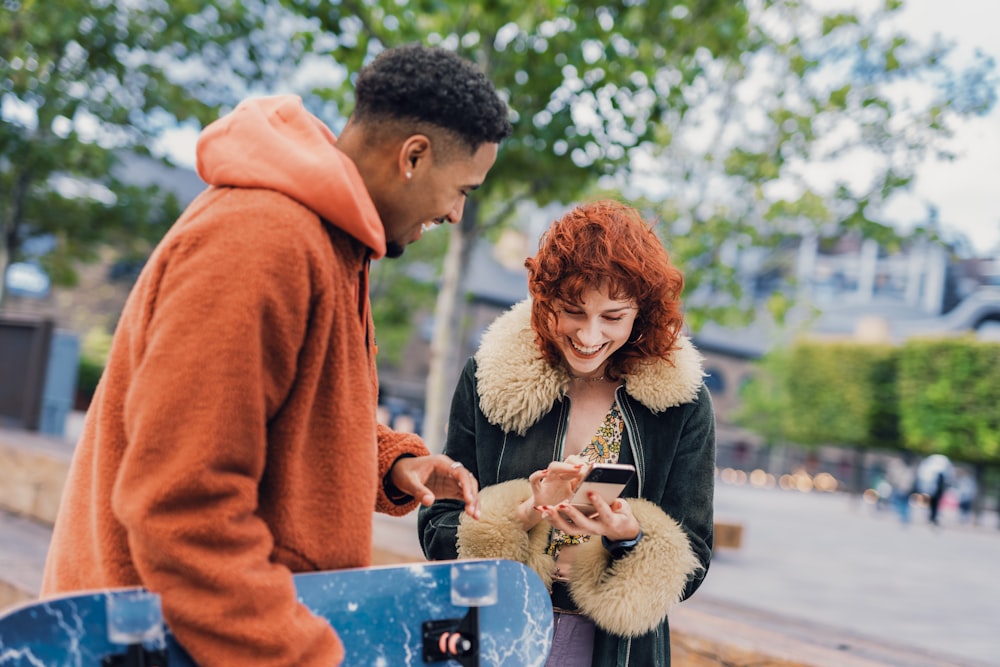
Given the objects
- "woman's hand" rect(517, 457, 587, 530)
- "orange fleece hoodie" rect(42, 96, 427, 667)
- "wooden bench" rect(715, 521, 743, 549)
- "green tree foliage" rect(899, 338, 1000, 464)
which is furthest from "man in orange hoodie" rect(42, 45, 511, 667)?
"green tree foliage" rect(899, 338, 1000, 464)

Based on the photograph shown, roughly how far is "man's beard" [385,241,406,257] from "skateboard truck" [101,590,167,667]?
0.61 m

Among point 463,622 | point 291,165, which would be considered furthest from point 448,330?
point 291,165

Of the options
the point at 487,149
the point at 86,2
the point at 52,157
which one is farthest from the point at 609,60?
the point at 52,157

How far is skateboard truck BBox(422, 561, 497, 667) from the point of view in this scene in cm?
149

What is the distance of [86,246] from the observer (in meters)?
15.0

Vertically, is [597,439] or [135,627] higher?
[597,439]

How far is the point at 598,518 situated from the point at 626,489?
0.20 meters

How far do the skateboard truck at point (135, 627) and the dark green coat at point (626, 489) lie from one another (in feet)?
3.08

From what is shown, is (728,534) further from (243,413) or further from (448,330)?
(243,413)

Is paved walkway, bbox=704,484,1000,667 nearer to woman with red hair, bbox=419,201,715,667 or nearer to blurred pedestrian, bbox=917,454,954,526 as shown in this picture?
blurred pedestrian, bbox=917,454,954,526

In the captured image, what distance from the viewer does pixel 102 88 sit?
1163 centimetres

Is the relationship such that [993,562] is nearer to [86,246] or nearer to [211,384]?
[86,246]

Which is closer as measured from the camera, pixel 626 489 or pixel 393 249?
pixel 393 249

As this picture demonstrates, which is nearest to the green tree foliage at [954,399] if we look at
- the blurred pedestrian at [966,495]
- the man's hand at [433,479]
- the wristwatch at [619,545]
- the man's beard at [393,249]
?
the blurred pedestrian at [966,495]
